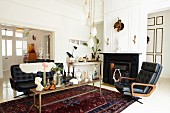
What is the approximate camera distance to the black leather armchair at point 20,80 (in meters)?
3.47

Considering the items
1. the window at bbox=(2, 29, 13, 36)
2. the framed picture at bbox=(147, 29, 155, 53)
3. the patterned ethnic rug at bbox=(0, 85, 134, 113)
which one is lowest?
the patterned ethnic rug at bbox=(0, 85, 134, 113)

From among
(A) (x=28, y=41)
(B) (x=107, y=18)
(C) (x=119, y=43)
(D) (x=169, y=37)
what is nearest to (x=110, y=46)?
(C) (x=119, y=43)

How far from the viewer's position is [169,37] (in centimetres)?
667

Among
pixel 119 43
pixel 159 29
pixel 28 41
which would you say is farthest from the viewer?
pixel 28 41

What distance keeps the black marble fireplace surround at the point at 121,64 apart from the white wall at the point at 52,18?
224 cm

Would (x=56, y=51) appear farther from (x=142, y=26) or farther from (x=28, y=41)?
(x=28, y=41)

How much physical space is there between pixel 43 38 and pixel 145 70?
309 inches

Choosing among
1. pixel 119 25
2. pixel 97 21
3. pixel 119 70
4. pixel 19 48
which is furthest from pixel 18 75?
pixel 19 48

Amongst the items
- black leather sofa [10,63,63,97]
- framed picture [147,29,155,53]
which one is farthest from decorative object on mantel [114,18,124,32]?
black leather sofa [10,63,63,97]

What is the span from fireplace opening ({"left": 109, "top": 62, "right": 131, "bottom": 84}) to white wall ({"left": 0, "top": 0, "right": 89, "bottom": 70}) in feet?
8.22

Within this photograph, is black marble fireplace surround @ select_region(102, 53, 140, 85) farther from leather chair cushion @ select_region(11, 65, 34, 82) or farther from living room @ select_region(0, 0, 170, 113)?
leather chair cushion @ select_region(11, 65, 34, 82)

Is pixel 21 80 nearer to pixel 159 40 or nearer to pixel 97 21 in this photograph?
pixel 97 21

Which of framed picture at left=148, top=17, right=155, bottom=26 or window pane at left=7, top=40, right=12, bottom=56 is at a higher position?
framed picture at left=148, top=17, right=155, bottom=26

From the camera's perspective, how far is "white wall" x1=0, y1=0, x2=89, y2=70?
→ 14.6 ft
